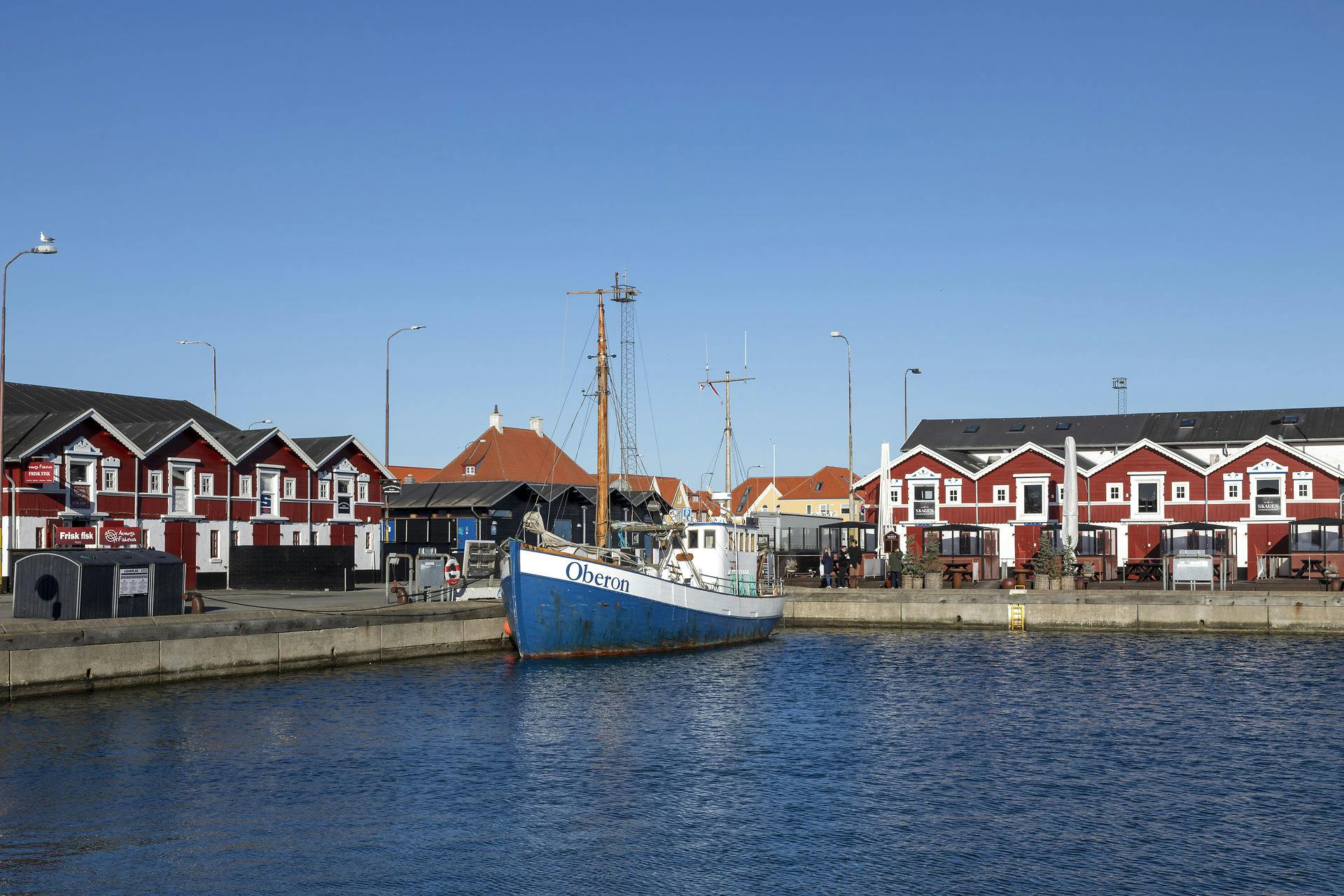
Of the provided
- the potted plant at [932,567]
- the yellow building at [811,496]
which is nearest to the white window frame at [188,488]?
the potted plant at [932,567]

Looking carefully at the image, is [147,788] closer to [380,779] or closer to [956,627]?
[380,779]

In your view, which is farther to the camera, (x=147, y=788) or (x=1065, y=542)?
(x=1065, y=542)

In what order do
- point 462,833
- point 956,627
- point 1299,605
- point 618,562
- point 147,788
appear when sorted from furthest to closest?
1. point 956,627
2. point 1299,605
3. point 618,562
4. point 147,788
5. point 462,833

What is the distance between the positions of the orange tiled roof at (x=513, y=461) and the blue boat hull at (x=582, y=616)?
6888 cm

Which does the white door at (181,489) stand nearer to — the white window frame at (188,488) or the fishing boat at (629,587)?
the white window frame at (188,488)

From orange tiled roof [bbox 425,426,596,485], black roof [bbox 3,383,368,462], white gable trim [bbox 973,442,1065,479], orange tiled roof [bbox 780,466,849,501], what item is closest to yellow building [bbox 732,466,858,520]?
orange tiled roof [bbox 780,466,849,501]

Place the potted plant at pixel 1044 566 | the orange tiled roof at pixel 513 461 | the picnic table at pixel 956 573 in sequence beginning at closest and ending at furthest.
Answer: the potted plant at pixel 1044 566 → the picnic table at pixel 956 573 → the orange tiled roof at pixel 513 461

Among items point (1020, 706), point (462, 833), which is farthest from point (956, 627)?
point (462, 833)

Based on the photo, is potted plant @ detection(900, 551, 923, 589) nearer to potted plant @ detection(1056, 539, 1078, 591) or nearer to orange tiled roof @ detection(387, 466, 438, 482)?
potted plant @ detection(1056, 539, 1078, 591)

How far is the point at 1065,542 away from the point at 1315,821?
40391 mm

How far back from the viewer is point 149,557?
3850 cm

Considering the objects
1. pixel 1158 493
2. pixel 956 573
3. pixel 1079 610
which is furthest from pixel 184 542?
pixel 1158 493

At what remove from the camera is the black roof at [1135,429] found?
84375 mm

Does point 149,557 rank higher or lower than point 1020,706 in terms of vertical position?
higher
